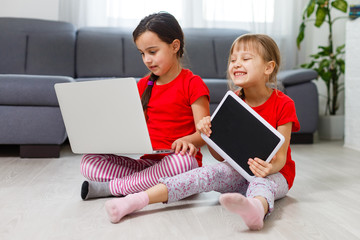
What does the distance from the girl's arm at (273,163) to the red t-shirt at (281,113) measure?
0.07 feet

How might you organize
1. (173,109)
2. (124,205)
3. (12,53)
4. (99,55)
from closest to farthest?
(124,205) → (173,109) → (12,53) → (99,55)

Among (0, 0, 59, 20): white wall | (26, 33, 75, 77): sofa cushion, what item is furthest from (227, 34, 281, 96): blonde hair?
(0, 0, 59, 20): white wall

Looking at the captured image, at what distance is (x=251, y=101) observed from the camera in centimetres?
134

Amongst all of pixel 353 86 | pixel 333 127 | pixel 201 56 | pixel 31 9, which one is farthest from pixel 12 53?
pixel 333 127

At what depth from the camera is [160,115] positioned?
4.57ft

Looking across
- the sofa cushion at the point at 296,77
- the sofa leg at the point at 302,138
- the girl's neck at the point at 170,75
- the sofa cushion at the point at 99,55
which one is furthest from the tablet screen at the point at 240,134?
the sofa cushion at the point at 99,55

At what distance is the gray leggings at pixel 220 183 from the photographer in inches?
44.1

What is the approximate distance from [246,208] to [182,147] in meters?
0.38

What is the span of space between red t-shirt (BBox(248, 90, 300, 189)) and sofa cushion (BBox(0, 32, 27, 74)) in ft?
6.47

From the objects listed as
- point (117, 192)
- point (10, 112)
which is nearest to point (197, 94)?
point (117, 192)

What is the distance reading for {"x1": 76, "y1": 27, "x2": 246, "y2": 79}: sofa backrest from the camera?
2.86m

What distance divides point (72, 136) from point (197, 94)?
0.42m

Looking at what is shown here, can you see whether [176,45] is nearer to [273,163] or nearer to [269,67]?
[269,67]

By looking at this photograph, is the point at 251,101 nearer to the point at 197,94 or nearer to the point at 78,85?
the point at 197,94
